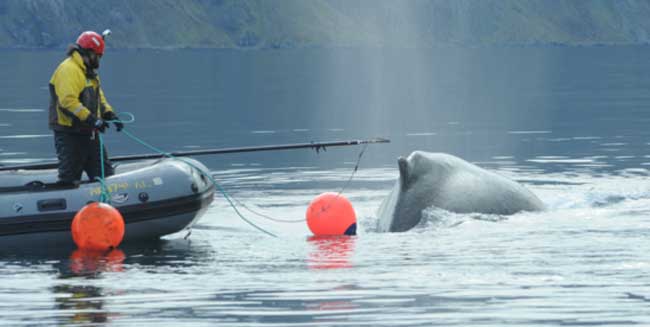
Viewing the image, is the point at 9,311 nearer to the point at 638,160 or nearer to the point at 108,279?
the point at 108,279

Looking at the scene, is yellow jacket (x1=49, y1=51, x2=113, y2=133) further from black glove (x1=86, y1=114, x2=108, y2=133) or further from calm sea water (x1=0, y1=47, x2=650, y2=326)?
calm sea water (x1=0, y1=47, x2=650, y2=326)

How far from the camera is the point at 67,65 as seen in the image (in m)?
18.4

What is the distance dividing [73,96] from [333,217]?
4.47m

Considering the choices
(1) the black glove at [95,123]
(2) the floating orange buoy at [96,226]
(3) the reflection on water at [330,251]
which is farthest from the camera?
(1) the black glove at [95,123]

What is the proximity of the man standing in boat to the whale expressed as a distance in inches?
179

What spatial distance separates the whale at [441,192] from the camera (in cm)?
1883

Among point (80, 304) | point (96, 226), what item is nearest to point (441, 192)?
point (96, 226)

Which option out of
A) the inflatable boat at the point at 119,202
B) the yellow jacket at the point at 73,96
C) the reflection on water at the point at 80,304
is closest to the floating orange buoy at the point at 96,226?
the inflatable boat at the point at 119,202

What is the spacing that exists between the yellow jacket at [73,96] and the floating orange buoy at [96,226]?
1523 mm

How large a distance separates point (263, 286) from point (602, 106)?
3903 centimetres

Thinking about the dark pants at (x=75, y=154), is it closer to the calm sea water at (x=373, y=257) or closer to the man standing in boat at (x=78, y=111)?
the man standing in boat at (x=78, y=111)

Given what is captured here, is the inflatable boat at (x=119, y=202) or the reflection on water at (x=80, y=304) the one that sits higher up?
the inflatable boat at (x=119, y=202)

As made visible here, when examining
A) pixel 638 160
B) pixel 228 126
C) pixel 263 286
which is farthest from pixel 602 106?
pixel 263 286

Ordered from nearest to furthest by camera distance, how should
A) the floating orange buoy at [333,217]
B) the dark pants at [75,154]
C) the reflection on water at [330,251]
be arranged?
the reflection on water at [330,251] < the dark pants at [75,154] < the floating orange buoy at [333,217]
